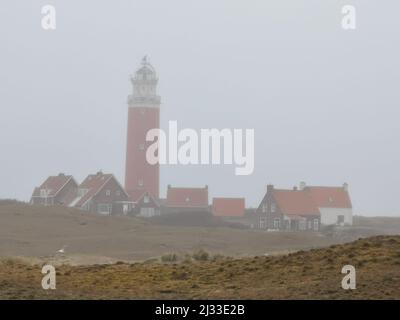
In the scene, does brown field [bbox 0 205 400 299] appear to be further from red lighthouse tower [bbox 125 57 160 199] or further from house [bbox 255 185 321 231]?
red lighthouse tower [bbox 125 57 160 199]

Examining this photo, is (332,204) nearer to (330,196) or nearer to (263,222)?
(330,196)

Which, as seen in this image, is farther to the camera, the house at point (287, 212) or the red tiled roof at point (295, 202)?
the red tiled roof at point (295, 202)

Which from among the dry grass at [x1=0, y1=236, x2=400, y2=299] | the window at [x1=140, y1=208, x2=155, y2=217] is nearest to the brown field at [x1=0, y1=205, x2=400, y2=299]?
the dry grass at [x1=0, y1=236, x2=400, y2=299]

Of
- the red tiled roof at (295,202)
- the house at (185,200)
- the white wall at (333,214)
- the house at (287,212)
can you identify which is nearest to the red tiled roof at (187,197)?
the house at (185,200)

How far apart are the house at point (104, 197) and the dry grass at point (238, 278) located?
64420mm

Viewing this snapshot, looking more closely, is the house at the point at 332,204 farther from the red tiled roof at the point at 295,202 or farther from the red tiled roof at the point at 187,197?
the red tiled roof at the point at 187,197

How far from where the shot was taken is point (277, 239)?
66.9 metres

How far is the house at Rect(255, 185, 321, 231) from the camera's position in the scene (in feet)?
298

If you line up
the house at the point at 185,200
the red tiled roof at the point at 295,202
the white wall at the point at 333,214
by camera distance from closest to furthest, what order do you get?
1. the red tiled roof at the point at 295,202
2. the white wall at the point at 333,214
3. the house at the point at 185,200

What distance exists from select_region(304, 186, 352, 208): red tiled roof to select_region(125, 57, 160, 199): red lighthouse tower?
659 inches

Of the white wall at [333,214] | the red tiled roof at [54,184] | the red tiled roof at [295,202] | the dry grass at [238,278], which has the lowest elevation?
the dry grass at [238,278]

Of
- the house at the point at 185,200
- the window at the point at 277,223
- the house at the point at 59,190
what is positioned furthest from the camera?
the house at the point at 185,200

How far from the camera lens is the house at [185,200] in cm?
10269

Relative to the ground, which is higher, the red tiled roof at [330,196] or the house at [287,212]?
the red tiled roof at [330,196]
